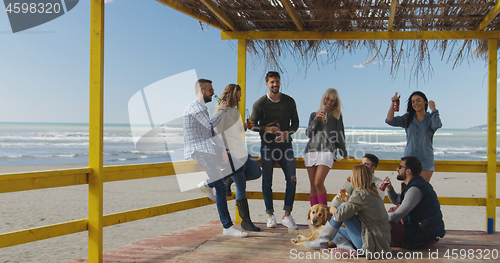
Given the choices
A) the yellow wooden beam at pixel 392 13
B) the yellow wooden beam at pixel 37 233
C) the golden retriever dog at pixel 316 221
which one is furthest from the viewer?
the yellow wooden beam at pixel 392 13

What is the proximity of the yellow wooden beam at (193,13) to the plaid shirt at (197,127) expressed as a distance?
3.37 ft

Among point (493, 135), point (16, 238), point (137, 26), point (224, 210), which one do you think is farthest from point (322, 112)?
point (137, 26)

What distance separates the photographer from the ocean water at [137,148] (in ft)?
76.5

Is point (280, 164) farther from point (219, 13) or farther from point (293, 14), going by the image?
point (219, 13)

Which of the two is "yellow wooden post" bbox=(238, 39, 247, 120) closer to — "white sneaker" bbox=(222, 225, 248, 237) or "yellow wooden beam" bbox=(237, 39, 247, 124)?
"yellow wooden beam" bbox=(237, 39, 247, 124)

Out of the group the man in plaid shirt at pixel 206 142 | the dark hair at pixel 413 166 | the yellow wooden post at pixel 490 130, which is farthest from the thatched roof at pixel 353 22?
the dark hair at pixel 413 166

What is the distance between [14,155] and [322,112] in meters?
26.3

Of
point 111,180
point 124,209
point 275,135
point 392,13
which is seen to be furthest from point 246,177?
point 124,209

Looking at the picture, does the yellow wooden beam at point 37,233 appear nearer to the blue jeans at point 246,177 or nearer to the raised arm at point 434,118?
the blue jeans at point 246,177

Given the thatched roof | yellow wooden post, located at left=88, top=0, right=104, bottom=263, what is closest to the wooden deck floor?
yellow wooden post, located at left=88, top=0, right=104, bottom=263

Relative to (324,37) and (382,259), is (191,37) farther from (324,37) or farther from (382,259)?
(382,259)

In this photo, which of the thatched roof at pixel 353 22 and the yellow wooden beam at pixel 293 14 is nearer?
the yellow wooden beam at pixel 293 14

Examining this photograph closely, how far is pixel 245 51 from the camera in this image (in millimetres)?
4582

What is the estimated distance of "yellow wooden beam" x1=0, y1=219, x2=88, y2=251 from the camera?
235cm
